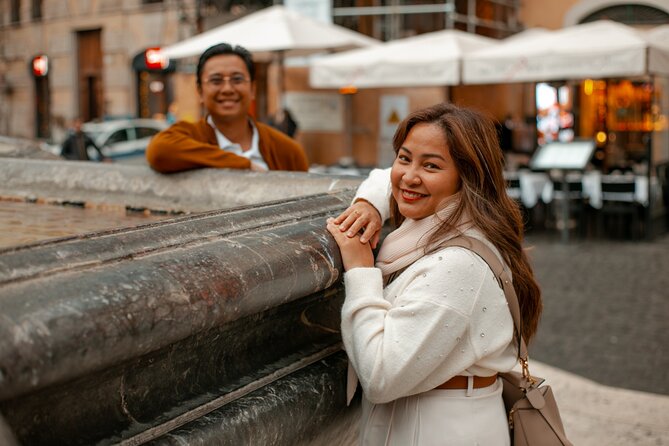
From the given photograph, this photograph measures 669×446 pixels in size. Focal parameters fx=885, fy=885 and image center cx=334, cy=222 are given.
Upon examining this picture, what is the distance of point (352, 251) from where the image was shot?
1.98 meters

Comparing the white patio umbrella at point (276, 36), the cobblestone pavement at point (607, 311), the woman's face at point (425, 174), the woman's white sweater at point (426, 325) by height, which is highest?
the white patio umbrella at point (276, 36)

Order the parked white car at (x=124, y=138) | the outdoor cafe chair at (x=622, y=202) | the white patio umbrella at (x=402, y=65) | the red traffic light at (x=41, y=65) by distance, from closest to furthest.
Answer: the outdoor cafe chair at (x=622, y=202)
the white patio umbrella at (x=402, y=65)
the parked white car at (x=124, y=138)
the red traffic light at (x=41, y=65)

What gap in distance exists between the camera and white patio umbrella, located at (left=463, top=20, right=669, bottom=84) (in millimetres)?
10133

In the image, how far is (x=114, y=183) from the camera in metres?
3.03

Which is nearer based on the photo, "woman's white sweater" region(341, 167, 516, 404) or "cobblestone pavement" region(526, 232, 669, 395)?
"woman's white sweater" region(341, 167, 516, 404)

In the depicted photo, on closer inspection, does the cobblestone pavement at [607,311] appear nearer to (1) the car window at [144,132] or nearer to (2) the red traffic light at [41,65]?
(1) the car window at [144,132]

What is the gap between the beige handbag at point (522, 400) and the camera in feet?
6.26

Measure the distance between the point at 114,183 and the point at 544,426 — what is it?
1710 mm

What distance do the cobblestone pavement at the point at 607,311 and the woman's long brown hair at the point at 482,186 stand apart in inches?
58.2

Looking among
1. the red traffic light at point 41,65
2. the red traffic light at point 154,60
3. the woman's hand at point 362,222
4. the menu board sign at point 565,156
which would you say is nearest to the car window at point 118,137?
the red traffic light at point 154,60

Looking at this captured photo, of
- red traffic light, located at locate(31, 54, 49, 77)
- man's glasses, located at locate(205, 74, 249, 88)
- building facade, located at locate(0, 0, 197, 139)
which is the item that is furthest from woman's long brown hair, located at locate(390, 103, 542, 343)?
red traffic light, located at locate(31, 54, 49, 77)

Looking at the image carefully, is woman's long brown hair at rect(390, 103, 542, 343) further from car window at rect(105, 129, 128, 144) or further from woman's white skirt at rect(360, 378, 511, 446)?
car window at rect(105, 129, 128, 144)

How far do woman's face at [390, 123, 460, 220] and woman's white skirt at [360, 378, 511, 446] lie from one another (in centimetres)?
41

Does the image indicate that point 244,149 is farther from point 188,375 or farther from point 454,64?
point 454,64
